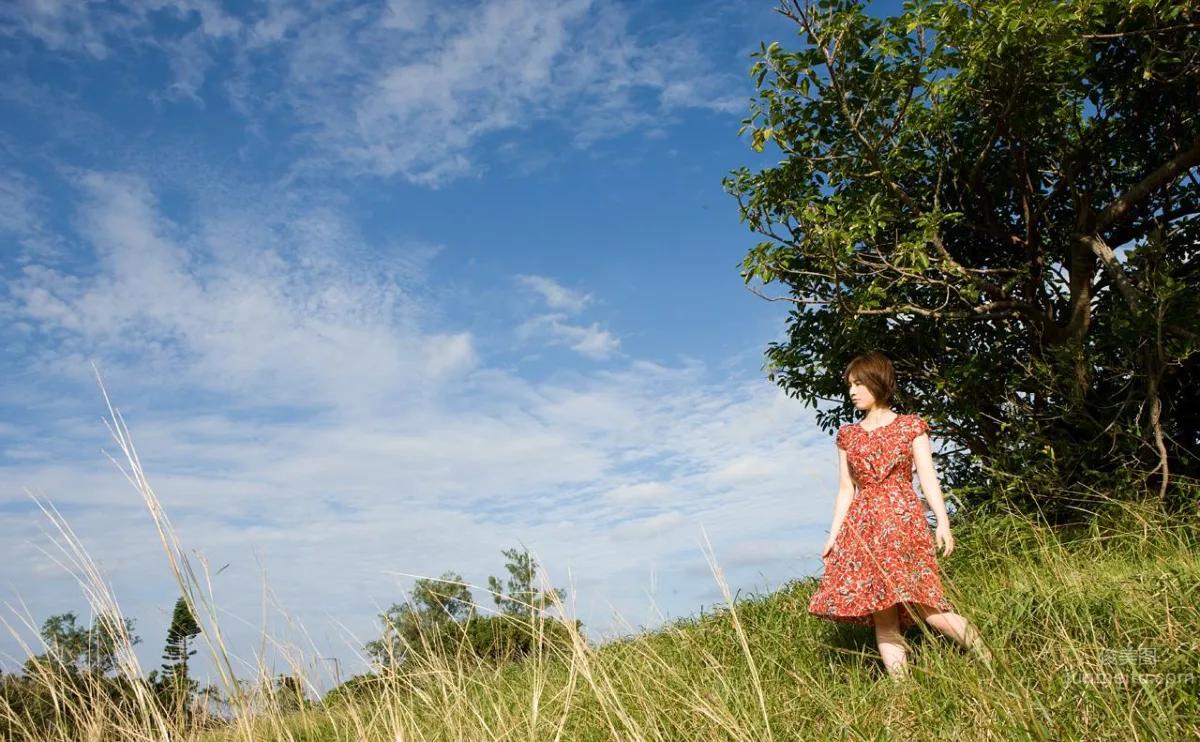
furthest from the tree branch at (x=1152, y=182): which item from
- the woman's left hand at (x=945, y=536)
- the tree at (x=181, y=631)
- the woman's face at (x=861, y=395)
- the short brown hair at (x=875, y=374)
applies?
the tree at (x=181, y=631)

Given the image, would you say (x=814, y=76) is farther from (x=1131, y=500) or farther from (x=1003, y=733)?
(x=1003, y=733)

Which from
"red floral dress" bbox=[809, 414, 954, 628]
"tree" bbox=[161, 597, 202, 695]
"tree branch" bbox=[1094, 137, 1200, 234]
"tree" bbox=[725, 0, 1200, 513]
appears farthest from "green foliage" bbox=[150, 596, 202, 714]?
"tree branch" bbox=[1094, 137, 1200, 234]

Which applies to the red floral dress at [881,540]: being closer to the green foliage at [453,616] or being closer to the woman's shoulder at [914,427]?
the woman's shoulder at [914,427]

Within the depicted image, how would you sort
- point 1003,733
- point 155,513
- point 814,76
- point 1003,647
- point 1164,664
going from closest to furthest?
point 1003,733, point 155,513, point 1164,664, point 1003,647, point 814,76

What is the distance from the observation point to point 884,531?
445 centimetres

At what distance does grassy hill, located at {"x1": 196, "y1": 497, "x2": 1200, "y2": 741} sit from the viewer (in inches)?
106

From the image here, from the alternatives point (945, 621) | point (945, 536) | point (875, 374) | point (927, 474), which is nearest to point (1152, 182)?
point (875, 374)

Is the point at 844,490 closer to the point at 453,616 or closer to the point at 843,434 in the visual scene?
the point at 843,434

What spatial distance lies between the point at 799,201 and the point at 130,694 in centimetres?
621

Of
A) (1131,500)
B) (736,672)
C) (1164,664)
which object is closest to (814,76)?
(1131,500)

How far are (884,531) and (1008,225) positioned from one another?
18.1 feet

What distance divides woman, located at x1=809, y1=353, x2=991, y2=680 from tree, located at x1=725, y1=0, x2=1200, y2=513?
7.85 ft

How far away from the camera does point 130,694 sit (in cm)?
427

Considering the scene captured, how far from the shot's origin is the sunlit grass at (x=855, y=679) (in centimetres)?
271
